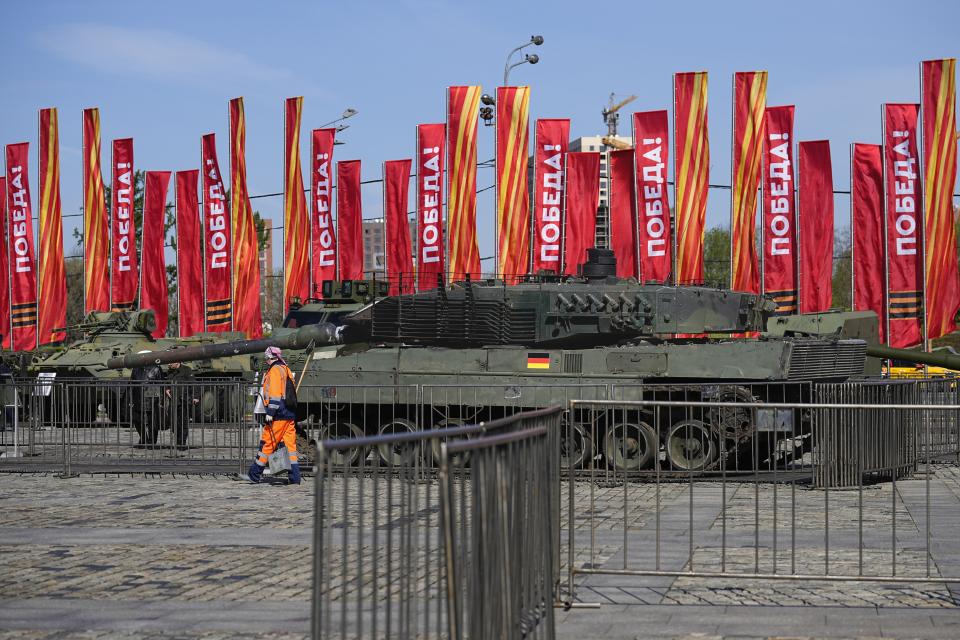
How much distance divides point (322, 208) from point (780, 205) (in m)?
11.5

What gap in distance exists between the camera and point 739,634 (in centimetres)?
712

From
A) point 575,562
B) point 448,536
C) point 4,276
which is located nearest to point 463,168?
point 4,276

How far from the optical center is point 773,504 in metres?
10.1

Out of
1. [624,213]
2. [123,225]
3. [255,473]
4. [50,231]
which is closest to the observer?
[255,473]

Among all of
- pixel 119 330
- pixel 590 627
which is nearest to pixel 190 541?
pixel 590 627

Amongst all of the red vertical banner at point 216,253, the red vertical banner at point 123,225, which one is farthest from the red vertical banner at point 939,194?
the red vertical banner at point 123,225

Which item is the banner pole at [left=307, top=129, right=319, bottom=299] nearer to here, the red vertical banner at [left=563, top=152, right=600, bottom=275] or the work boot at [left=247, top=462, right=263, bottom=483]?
the red vertical banner at [left=563, top=152, right=600, bottom=275]

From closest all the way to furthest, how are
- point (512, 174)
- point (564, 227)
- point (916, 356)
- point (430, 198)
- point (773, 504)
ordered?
point (773, 504), point (916, 356), point (512, 174), point (564, 227), point (430, 198)

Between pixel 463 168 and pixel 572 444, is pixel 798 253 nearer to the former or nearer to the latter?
pixel 463 168

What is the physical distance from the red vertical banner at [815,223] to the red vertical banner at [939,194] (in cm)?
209

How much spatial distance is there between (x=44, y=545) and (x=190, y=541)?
1.09m

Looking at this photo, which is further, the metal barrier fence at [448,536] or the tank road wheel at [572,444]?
the tank road wheel at [572,444]

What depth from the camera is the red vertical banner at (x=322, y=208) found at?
34.2 m

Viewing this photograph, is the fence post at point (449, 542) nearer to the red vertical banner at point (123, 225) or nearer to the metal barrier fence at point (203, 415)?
the metal barrier fence at point (203, 415)
